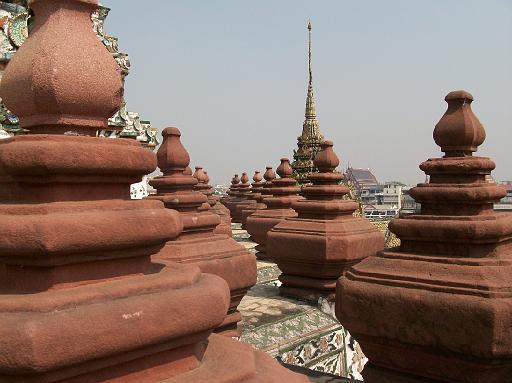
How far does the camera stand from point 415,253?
3197 mm

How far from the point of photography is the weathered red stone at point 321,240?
541cm

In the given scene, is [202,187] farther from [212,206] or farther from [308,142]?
[308,142]

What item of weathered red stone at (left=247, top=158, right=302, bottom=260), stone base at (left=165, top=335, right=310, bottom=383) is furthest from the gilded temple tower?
Answer: stone base at (left=165, top=335, right=310, bottom=383)

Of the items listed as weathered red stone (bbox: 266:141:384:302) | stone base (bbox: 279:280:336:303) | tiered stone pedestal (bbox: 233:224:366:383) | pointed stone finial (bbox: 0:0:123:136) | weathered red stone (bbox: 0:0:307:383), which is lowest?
tiered stone pedestal (bbox: 233:224:366:383)

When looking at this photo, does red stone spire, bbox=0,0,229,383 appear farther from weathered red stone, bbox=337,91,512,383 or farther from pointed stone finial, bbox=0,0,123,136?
weathered red stone, bbox=337,91,512,383

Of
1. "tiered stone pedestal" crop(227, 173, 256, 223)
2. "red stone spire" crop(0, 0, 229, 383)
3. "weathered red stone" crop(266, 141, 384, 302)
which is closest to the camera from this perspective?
"red stone spire" crop(0, 0, 229, 383)

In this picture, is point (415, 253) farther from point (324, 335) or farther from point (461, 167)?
point (324, 335)

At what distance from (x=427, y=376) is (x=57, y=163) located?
242cm

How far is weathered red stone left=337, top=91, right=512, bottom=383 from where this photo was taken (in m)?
2.72

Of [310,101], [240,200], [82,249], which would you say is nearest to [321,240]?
[82,249]

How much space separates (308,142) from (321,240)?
52.8 feet

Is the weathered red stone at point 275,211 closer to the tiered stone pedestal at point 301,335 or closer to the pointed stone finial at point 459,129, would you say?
the tiered stone pedestal at point 301,335

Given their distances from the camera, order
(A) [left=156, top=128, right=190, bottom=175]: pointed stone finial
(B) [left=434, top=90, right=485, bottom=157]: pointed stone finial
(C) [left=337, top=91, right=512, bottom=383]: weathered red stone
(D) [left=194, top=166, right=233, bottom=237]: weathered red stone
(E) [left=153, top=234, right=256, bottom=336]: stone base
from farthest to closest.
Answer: (D) [left=194, top=166, right=233, bottom=237]: weathered red stone < (A) [left=156, top=128, right=190, bottom=175]: pointed stone finial < (E) [left=153, top=234, right=256, bottom=336]: stone base < (B) [left=434, top=90, right=485, bottom=157]: pointed stone finial < (C) [left=337, top=91, right=512, bottom=383]: weathered red stone

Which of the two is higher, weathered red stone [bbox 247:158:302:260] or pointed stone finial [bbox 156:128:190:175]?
pointed stone finial [bbox 156:128:190:175]
